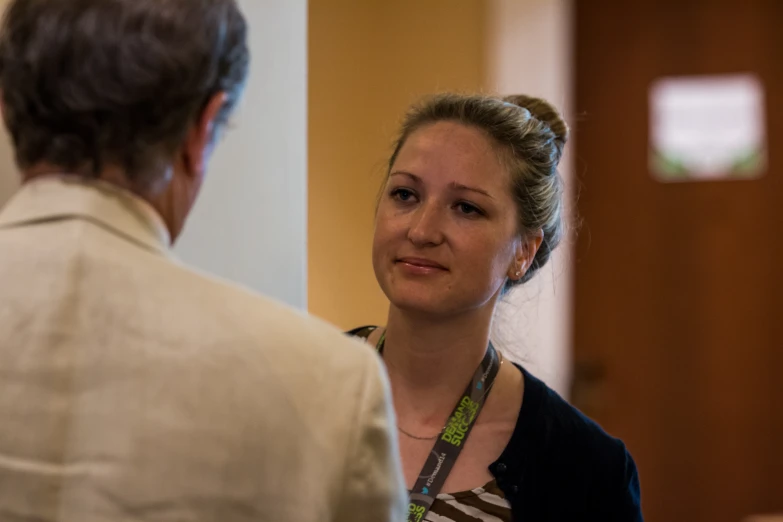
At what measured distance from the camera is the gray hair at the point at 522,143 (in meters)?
1.50

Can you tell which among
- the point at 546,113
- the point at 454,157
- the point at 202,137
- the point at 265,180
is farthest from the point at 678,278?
the point at 202,137

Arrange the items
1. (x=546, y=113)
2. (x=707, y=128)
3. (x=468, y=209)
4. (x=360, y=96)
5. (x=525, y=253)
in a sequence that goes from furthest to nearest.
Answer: (x=707, y=128) < (x=360, y=96) < (x=546, y=113) < (x=525, y=253) < (x=468, y=209)

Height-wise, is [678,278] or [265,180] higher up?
[265,180]

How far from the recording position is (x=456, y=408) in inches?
56.6

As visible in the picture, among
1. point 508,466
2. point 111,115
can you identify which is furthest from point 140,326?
point 508,466

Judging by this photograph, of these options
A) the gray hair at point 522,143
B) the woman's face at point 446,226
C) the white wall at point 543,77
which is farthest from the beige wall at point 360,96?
the woman's face at point 446,226

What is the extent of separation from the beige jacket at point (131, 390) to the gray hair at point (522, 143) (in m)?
0.87

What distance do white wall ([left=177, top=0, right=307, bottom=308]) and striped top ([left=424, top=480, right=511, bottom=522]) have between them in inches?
15.7

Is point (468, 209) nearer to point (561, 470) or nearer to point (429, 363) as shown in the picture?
point (429, 363)

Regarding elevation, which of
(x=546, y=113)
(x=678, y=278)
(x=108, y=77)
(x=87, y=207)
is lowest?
(x=678, y=278)

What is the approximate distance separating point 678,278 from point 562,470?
157 centimetres

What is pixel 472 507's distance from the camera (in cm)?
132

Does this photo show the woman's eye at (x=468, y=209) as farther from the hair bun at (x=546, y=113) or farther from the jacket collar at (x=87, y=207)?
the jacket collar at (x=87, y=207)

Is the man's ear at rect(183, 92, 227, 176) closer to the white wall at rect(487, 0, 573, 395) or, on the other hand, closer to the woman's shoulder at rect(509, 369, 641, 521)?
the woman's shoulder at rect(509, 369, 641, 521)
